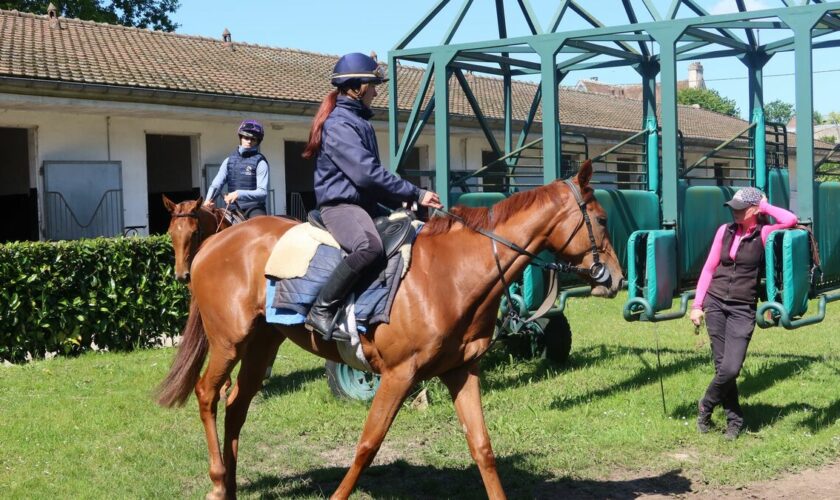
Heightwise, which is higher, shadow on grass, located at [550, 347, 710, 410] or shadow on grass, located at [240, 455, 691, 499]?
shadow on grass, located at [550, 347, 710, 410]

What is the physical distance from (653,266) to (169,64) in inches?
561

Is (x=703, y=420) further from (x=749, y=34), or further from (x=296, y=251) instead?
(x=749, y=34)

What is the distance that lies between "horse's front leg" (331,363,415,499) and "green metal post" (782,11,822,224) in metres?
4.22

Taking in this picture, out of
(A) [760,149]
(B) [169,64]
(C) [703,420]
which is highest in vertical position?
(B) [169,64]

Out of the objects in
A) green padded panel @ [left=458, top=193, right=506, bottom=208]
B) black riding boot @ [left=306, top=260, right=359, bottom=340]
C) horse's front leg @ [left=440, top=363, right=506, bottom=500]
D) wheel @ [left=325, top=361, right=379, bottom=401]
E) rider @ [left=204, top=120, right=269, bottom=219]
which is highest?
rider @ [left=204, top=120, right=269, bottom=219]

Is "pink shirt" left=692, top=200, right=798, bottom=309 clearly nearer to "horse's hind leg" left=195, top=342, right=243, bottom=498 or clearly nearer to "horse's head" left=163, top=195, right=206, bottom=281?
"horse's hind leg" left=195, top=342, right=243, bottom=498

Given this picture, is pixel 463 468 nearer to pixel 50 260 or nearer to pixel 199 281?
pixel 199 281

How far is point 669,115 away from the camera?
25.5ft

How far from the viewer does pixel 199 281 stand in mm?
6047

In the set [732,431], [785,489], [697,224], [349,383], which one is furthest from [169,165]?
[785,489]

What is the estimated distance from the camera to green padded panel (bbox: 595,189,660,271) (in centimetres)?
862

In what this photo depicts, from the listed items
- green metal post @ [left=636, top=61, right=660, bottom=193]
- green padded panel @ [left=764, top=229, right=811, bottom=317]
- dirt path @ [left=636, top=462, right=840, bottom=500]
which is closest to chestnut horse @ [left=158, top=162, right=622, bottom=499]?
dirt path @ [left=636, top=462, right=840, bottom=500]

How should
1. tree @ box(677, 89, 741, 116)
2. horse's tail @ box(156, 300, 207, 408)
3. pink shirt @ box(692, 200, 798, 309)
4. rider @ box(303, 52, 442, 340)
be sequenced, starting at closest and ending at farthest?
rider @ box(303, 52, 442, 340) → horse's tail @ box(156, 300, 207, 408) → pink shirt @ box(692, 200, 798, 309) → tree @ box(677, 89, 741, 116)

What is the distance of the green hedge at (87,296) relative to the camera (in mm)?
10484
